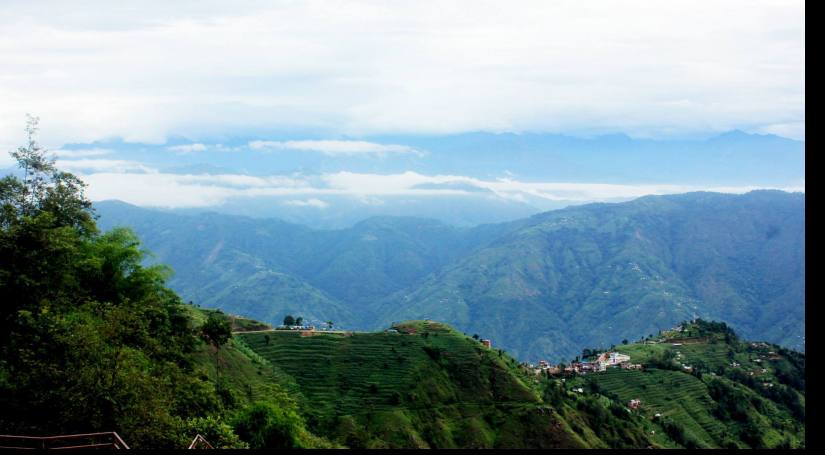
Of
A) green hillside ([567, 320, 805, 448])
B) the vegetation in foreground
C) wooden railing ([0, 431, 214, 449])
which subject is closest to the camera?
wooden railing ([0, 431, 214, 449])

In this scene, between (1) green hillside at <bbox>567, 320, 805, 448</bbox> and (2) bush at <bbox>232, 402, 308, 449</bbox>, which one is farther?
(1) green hillside at <bbox>567, 320, 805, 448</bbox>

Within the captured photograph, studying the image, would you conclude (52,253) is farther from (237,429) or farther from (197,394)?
(237,429)

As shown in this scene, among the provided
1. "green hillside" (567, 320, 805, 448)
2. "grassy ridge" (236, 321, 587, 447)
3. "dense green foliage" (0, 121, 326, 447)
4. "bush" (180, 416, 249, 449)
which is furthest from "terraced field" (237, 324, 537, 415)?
"bush" (180, 416, 249, 449)

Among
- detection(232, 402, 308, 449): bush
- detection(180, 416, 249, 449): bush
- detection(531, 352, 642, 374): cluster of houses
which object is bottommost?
detection(531, 352, 642, 374): cluster of houses

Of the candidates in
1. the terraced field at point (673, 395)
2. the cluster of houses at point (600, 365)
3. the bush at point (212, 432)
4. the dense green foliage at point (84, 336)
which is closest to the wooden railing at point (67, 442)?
the dense green foliage at point (84, 336)

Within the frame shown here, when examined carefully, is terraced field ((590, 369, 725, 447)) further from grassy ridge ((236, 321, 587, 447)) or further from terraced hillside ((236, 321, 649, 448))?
grassy ridge ((236, 321, 587, 447))
